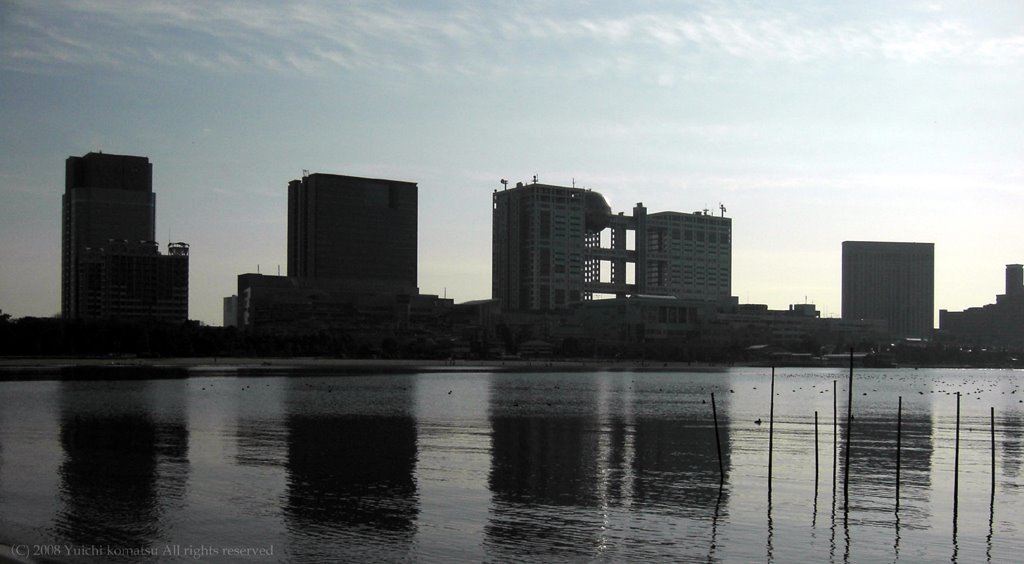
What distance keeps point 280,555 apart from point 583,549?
822cm

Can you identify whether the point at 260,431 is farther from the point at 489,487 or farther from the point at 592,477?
the point at 489,487

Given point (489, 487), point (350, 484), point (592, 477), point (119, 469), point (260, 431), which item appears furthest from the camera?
point (260, 431)

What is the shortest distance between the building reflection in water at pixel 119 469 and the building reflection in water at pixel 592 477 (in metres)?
11.0

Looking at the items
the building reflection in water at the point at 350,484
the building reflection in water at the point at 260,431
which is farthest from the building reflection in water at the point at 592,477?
the building reflection in water at the point at 260,431

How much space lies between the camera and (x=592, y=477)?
43.1 meters

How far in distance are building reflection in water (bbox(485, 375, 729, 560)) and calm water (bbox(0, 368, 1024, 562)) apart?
5.4 inches

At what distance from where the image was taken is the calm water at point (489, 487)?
101ft

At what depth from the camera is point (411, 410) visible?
7981 centimetres

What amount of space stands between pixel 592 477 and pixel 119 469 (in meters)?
18.9

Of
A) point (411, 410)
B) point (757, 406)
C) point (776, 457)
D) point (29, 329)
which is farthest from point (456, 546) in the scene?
point (29, 329)

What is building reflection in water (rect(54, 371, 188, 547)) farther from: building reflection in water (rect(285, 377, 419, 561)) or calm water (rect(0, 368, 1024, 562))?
building reflection in water (rect(285, 377, 419, 561))

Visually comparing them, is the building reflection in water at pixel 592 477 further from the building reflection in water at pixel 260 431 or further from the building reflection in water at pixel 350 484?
the building reflection in water at pixel 260 431

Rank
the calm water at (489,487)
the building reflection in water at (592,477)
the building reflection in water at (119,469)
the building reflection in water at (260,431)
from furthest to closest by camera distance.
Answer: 1. the building reflection in water at (260,431)
2. the building reflection in water at (119,469)
3. the building reflection in water at (592,477)
4. the calm water at (489,487)

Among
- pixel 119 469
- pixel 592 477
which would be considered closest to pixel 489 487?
pixel 592 477
